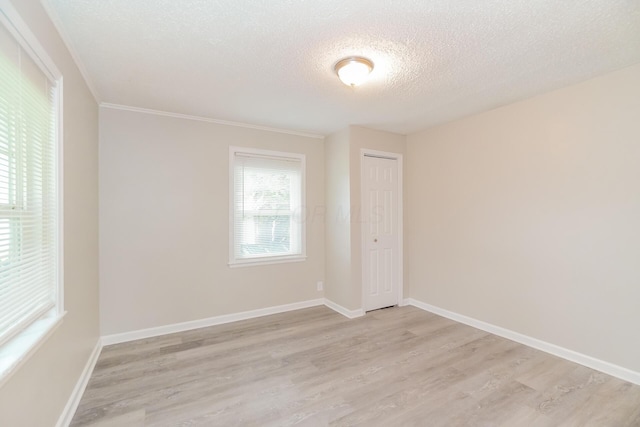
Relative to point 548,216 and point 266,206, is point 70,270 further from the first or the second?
point 548,216

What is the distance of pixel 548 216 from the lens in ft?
8.58

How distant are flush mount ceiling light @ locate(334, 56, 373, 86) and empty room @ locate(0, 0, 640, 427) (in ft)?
0.08

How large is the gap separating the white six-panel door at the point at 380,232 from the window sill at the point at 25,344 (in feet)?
9.83

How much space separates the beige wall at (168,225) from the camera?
285cm

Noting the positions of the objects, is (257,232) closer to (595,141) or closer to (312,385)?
(312,385)

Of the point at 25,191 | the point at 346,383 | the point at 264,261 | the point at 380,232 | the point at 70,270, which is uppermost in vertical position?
the point at 25,191

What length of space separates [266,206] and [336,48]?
87.4 inches

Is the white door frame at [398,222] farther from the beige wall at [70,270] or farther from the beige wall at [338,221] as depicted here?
the beige wall at [70,270]

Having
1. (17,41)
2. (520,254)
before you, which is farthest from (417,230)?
(17,41)

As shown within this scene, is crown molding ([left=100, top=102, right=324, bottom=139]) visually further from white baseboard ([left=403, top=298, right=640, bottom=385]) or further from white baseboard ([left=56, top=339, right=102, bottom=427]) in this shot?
white baseboard ([left=403, top=298, right=640, bottom=385])

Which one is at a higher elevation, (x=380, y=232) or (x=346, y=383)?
(x=380, y=232)

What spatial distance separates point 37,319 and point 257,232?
90.6 inches

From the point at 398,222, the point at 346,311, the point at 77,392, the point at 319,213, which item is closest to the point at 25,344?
the point at 77,392

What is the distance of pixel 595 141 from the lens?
2.33m
